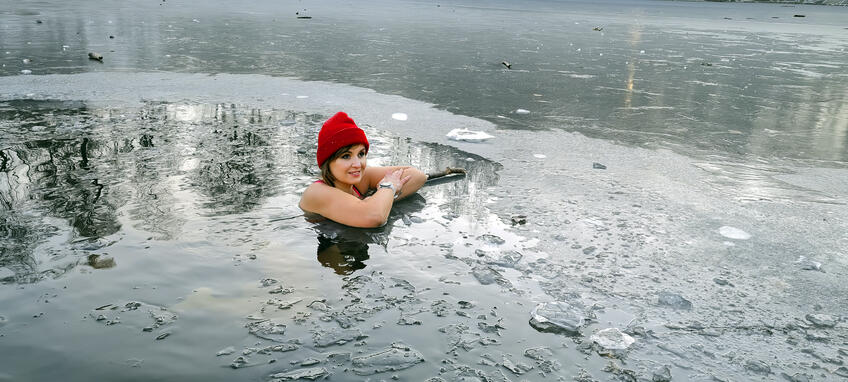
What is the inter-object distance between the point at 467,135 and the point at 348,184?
184 cm

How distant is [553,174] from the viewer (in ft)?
14.6

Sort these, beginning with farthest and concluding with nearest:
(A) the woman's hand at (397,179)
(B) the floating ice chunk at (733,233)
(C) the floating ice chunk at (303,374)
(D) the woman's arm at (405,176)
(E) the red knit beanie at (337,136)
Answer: (D) the woman's arm at (405,176)
(A) the woman's hand at (397,179)
(E) the red knit beanie at (337,136)
(B) the floating ice chunk at (733,233)
(C) the floating ice chunk at (303,374)

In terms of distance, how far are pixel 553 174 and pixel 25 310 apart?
320 centimetres

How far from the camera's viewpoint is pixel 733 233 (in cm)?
344

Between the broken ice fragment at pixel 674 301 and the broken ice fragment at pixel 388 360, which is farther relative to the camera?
the broken ice fragment at pixel 674 301

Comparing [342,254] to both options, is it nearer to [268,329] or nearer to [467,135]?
[268,329]

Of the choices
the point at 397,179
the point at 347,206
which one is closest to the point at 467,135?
the point at 397,179

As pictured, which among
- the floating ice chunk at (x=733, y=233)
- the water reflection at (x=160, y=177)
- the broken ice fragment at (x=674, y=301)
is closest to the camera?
the broken ice fragment at (x=674, y=301)

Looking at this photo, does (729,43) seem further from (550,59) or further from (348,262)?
(348,262)

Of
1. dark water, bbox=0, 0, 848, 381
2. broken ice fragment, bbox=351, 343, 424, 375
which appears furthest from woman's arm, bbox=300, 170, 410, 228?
broken ice fragment, bbox=351, 343, 424, 375

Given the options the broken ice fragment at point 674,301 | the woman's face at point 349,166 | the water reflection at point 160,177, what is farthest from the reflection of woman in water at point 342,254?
the broken ice fragment at point 674,301

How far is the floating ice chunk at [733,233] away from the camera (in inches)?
134

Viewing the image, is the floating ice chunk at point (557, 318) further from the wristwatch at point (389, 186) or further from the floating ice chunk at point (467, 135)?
the floating ice chunk at point (467, 135)

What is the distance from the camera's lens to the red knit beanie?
362cm
